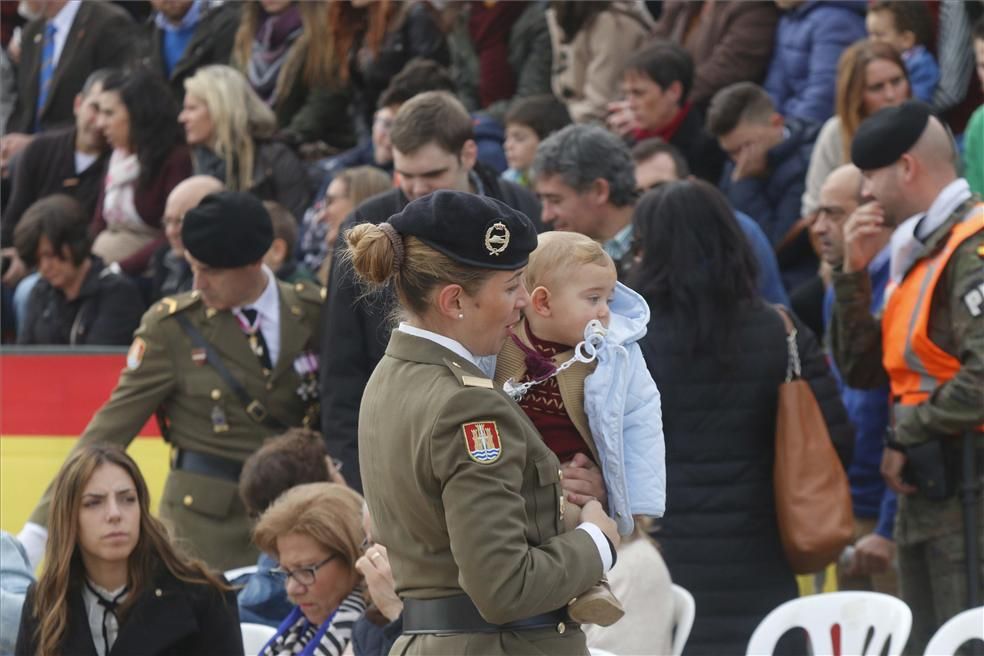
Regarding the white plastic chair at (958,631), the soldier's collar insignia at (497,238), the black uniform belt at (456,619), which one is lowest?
the white plastic chair at (958,631)

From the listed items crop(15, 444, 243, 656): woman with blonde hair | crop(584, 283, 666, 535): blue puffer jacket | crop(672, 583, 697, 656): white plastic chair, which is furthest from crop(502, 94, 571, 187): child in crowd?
crop(584, 283, 666, 535): blue puffer jacket

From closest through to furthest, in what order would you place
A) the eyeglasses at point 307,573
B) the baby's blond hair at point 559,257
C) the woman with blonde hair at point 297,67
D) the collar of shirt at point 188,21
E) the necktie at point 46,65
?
the baby's blond hair at point 559,257, the eyeglasses at point 307,573, the woman with blonde hair at point 297,67, the collar of shirt at point 188,21, the necktie at point 46,65

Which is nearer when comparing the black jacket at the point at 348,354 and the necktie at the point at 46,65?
the black jacket at the point at 348,354

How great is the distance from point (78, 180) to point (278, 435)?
4693 millimetres

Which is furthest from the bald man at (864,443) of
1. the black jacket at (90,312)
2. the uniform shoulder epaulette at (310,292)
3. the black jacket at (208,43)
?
the black jacket at (208,43)

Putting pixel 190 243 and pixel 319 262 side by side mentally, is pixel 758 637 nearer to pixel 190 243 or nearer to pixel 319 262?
pixel 190 243

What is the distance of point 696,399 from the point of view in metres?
5.13

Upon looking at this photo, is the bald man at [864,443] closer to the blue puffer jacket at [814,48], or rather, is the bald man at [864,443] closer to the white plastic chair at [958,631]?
the white plastic chair at [958,631]

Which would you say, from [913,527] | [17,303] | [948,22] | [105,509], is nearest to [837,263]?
[913,527]

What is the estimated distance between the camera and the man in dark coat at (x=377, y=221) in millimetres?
5129

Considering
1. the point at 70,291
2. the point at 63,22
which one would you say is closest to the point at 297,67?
the point at 63,22

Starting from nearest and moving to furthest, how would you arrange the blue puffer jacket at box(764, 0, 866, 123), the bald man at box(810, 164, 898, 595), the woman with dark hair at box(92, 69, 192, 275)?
1. the bald man at box(810, 164, 898, 595)
2. the blue puffer jacket at box(764, 0, 866, 123)
3. the woman with dark hair at box(92, 69, 192, 275)

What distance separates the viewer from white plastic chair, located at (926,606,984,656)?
179 inches

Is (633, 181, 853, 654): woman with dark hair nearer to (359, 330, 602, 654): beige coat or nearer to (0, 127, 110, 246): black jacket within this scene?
(359, 330, 602, 654): beige coat
